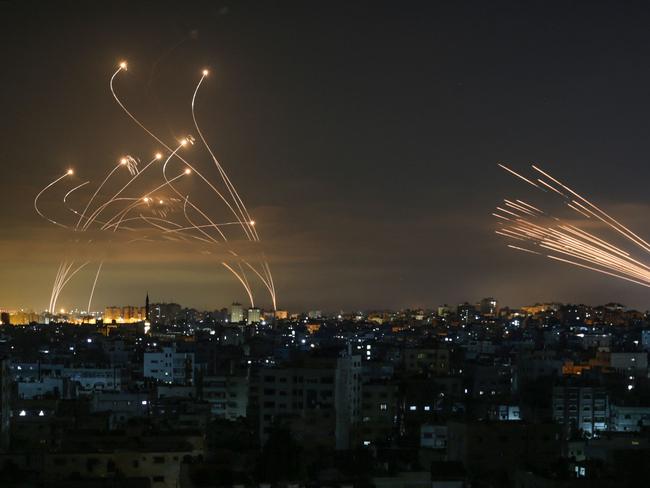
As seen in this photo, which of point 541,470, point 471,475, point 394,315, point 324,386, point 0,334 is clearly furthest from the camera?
point 394,315

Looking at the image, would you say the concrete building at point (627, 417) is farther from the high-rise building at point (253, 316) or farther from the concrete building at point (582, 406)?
the high-rise building at point (253, 316)

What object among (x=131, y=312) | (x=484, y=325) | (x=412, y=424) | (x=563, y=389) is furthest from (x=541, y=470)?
(x=131, y=312)

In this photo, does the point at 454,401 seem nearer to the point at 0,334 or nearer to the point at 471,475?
the point at 471,475

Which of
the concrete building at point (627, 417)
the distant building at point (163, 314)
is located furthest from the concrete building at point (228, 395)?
the distant building at point (163, 314)

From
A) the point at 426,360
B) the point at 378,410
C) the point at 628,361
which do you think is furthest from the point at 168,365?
the point at 378,410

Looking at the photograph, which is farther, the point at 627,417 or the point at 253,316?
the point at 253,316

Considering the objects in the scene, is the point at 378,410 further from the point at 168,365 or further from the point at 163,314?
the point at 163,314

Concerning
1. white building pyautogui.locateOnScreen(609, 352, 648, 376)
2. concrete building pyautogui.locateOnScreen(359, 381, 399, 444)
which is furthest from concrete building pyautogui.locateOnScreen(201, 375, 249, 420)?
white building pyautogui.locateOnScreen(609, 352, 648, 376)

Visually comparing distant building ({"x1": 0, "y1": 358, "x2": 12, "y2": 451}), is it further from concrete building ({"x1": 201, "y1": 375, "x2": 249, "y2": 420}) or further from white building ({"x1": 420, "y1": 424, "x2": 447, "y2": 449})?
concrete building ({"x1": 201, "y1": 375, "x2": 249, "y2": 420})
